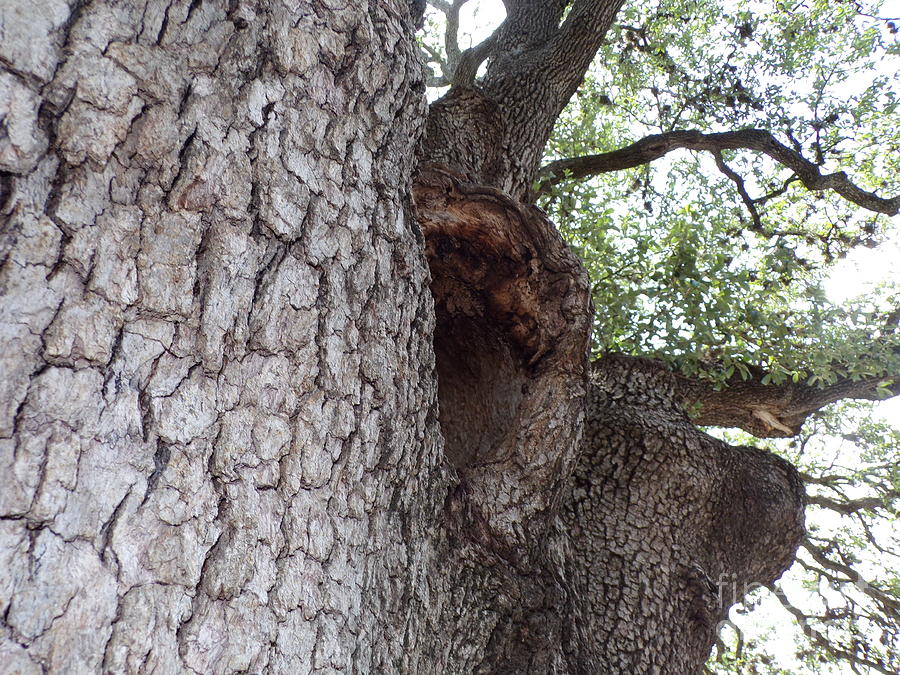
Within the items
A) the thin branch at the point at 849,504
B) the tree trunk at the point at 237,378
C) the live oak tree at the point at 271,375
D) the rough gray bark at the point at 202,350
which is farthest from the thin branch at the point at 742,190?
the rough gray bark at the point at 202,350

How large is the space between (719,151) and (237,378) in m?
5.40

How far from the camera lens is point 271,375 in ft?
4.74

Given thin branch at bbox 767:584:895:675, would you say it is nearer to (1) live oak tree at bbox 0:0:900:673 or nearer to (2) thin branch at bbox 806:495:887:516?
(2) thin branch at bbox 806:495:887:516

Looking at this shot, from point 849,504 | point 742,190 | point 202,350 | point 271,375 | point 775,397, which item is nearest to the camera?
point 202,350

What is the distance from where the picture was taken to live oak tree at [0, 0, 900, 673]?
115 cm

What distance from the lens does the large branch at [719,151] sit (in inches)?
209

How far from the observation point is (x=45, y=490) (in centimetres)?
109

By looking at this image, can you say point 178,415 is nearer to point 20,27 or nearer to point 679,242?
point 20,27

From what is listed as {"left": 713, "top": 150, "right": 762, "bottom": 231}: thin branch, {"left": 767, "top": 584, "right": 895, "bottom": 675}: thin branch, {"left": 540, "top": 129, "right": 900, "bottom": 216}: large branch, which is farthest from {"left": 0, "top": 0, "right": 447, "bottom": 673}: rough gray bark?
{"left": 767, "top": 584, "right": 895, "bottom": 675}: thin branch

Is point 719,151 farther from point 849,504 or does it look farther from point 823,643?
point 823,643

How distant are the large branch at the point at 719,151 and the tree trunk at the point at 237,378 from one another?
3227mm

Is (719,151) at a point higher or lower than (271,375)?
higher

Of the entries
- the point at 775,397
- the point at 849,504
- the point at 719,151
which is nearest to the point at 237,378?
the point at 775,397

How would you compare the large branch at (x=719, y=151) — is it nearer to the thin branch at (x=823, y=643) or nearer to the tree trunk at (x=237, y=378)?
the tree trunk at (x=237, y=378)
